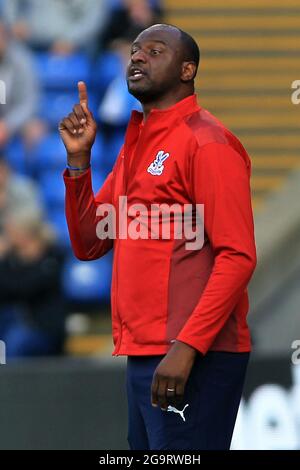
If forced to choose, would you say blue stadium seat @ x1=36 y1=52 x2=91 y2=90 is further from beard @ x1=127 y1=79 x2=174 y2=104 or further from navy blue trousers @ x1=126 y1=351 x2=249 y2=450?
navy blue trousers @ x1=126 y1=351 x2=249 y2=450

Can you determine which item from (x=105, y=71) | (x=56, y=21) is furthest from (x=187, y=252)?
(x=56, y=21)

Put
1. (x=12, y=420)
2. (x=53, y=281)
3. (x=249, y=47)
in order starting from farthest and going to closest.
Answer: (x=249, y=47) → (x=53, y=281) → (x=12, y=420)

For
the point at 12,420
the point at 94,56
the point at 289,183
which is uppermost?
the point at 94,56

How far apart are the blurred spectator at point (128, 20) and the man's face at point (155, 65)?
15.9 feet

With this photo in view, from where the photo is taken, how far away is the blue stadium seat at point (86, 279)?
7918mm

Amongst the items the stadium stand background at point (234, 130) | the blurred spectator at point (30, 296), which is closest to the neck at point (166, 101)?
the stadium stand background at point (234, 130)

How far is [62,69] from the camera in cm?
845

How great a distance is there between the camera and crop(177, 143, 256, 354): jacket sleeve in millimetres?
3293

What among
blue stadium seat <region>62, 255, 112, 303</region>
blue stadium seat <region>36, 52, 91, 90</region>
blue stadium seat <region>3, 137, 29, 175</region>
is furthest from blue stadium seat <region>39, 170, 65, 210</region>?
blue stadium seat <region>36, 52, 91, 90</region>
